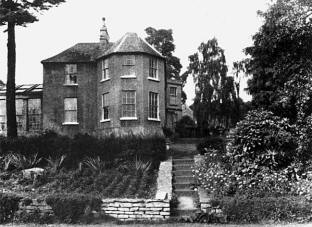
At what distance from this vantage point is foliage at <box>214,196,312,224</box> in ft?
40.9

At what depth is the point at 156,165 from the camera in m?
19.8

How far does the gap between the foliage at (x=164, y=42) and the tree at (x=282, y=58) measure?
31.3m

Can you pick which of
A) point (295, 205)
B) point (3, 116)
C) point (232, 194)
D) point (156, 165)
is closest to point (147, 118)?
point (156, 165)

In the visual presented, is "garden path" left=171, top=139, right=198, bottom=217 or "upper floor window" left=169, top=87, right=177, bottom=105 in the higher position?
"upper floor window" left=169, top=87, right=177, bottom=105

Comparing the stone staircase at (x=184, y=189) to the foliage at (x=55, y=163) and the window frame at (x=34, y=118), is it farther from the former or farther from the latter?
→ the window frame at (x=34, y=118)

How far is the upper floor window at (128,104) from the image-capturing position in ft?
95.9

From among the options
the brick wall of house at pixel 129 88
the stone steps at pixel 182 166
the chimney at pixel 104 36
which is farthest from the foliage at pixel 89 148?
the chimney at pixel 104 36

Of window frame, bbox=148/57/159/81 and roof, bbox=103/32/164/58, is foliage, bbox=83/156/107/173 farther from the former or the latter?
roof, bbox=103/32/164/58

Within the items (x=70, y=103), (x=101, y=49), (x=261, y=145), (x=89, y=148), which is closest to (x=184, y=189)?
(x=261, y=145)

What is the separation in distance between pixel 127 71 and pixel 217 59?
9.87 meters

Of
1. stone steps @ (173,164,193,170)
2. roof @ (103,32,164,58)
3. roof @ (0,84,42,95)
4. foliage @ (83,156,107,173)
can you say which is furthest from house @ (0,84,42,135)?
stone steps @ (173,164,193,170)

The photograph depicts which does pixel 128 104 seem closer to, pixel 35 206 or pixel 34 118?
pixel 34 118

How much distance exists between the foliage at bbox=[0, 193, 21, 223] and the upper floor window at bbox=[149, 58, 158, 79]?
59.5ft

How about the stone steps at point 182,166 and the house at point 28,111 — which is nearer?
the stone steps at point 182,166
